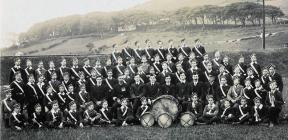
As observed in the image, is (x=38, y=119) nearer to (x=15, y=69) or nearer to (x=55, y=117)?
(x=55, y=117)

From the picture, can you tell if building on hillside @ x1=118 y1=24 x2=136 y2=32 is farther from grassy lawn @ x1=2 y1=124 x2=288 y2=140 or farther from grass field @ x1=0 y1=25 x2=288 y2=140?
grassy lawn @ x1=2 y1=124 x2=288 y2=140

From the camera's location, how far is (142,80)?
8.44 metres

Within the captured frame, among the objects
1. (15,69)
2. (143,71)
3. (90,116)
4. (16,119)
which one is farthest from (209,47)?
(16,119)

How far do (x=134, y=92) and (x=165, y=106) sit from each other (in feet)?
2.97

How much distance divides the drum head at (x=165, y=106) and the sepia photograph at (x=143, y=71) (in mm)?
20

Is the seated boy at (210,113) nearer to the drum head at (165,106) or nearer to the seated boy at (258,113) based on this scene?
the drum head at (165,106)

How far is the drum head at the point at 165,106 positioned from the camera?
7621 millimetres

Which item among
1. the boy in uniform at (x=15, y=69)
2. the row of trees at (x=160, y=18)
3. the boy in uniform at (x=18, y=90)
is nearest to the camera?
the boy in uniform at (x=18, y=90)

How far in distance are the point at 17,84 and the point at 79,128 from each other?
66.0 inches

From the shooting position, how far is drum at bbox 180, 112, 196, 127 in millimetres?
7543

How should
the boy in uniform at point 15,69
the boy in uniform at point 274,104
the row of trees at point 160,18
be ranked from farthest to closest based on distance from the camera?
the row of trees at point 160,18
the boy in uniform at point 15,69
the boy in uniform at point 274,104

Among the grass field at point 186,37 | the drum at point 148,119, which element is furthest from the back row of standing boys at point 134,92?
the grass field at point 186,37

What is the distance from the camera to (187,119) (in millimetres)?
7551

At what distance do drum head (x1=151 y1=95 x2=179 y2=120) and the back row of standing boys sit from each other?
0.84 ft
